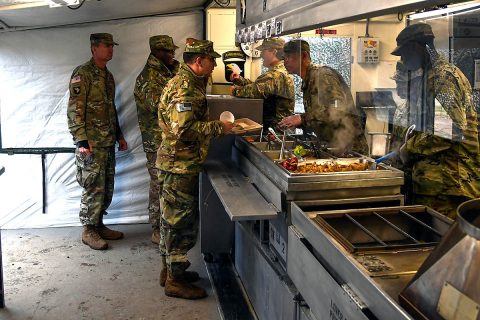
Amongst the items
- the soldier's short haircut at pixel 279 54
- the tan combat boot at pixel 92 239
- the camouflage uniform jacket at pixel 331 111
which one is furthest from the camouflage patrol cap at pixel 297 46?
the tan combat boot at pixel 92 239

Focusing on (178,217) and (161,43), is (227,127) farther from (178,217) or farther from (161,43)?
(161,43)

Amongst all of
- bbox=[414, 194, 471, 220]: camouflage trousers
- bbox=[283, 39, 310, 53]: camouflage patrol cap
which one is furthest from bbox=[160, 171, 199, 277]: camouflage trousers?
bbox=[414, 194, 471, 220]: camouflage trousers

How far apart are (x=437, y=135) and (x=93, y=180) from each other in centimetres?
298

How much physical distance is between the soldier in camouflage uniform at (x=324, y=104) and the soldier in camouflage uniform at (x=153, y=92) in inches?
49.5

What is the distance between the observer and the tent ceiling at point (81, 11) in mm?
3699

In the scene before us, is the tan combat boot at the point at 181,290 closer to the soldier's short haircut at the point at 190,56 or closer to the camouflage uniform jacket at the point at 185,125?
the camouflage uniform jacket at the point at 185,125

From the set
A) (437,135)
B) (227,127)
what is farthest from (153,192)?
(437,135)

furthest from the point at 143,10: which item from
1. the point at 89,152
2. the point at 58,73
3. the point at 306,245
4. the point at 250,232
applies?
the point at 306,245

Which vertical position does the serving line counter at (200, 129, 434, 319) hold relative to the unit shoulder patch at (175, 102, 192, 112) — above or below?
below

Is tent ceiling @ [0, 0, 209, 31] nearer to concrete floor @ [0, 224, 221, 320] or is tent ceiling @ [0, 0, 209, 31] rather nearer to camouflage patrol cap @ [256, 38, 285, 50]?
camouflage patrol cap @ [256, 38, 285, 50]

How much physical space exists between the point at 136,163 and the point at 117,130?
0.43 meters

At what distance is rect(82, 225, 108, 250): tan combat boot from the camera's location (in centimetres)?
421

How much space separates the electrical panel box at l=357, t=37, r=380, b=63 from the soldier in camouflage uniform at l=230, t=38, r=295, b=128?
2.08 feet

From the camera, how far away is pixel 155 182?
4473 mm
